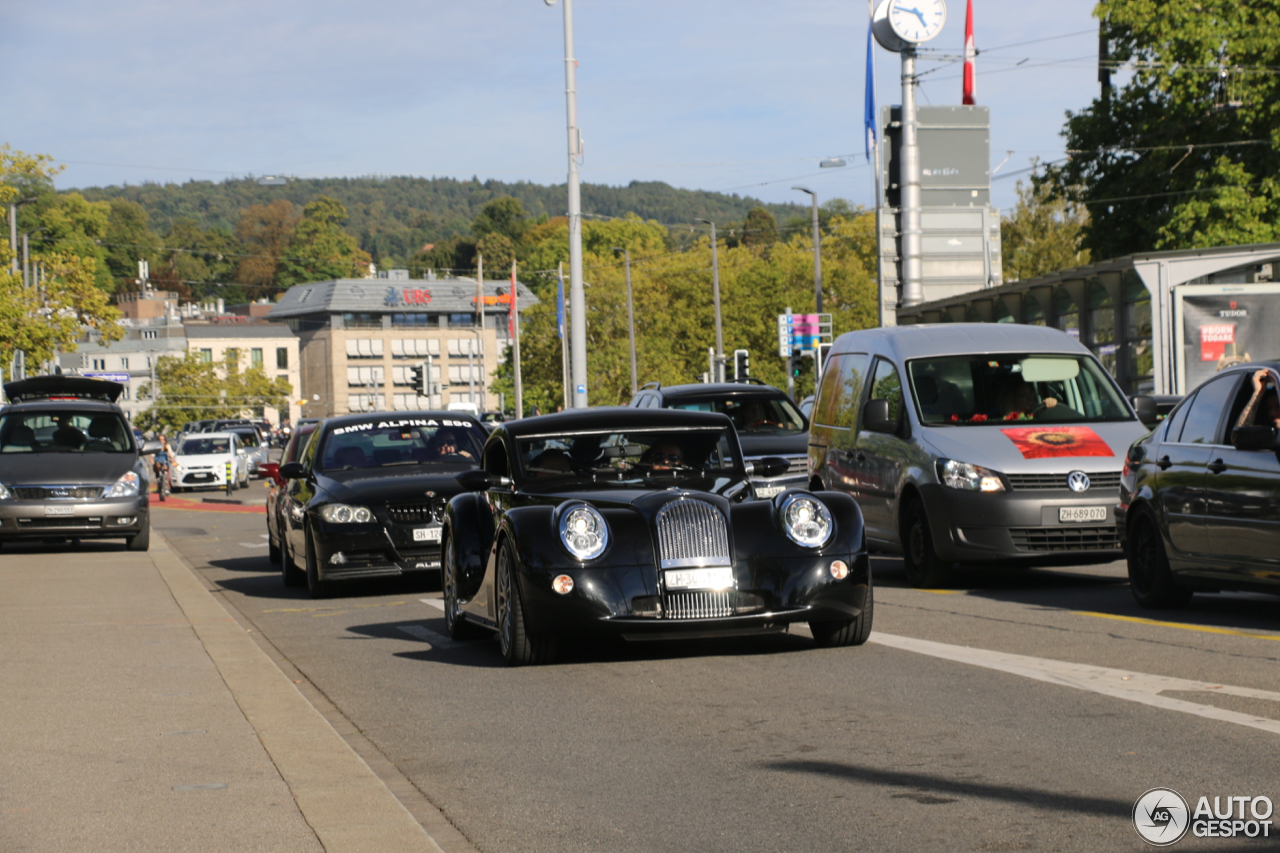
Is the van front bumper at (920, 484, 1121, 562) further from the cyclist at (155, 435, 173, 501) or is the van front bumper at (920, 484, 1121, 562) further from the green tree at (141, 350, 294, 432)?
the green tree at (141, 350, 294, 432)

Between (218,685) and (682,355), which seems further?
(682,355)

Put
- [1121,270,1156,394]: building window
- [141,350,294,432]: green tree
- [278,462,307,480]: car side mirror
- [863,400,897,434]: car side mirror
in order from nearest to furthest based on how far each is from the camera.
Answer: [863,400,897,434]: car side mirror < [278,462,307,480]: car side mirror < [1121,270,1156,394]: building window < [141,350,294,432]: green tree

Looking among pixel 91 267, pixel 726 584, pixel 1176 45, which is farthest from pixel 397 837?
pixel 91 267

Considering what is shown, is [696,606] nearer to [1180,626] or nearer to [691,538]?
[691,538]

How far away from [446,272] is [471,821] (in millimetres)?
186976

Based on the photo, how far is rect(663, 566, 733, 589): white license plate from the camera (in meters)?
8.78

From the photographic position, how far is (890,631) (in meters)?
10.4

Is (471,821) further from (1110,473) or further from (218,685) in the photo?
(1110,473)

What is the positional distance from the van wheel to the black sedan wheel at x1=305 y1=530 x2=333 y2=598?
15.9 ft

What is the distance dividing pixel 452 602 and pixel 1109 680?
14.3ft

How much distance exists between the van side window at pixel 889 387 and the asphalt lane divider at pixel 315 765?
18.5 feet

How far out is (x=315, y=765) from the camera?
675 centimetres

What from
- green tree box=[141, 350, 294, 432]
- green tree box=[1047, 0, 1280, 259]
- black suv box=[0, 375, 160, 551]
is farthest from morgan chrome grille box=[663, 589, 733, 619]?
green tree box=[141, 350, 294, 432]

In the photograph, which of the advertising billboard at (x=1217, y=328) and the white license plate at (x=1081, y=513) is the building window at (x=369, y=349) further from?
the white license plate at (x=1081, y=513)
